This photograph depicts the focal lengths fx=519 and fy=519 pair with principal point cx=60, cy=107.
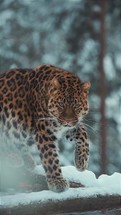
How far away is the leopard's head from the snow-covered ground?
1.32 ft

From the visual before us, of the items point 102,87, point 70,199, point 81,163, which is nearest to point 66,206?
point 70,199

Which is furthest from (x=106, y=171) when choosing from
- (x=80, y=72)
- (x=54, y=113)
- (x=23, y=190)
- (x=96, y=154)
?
(x=54, y=113)

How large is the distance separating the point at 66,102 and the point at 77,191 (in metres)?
0.52

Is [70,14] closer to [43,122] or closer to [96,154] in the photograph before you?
[96,154]

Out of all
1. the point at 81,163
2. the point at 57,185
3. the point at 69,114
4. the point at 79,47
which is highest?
the point at 79,47

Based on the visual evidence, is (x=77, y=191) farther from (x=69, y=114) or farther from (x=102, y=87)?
(x=102, y=87)

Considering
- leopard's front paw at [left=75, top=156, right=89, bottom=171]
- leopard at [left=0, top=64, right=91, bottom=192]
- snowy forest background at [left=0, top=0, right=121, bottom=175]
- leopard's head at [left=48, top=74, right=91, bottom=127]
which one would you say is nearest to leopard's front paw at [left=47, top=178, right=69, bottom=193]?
leopard at [left=0, top=64, right=91, bottom=192]

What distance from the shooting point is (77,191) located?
2.97 m

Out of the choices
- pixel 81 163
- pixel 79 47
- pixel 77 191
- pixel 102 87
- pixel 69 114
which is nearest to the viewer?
pixel 69 114

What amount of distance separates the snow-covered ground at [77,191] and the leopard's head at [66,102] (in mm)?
402

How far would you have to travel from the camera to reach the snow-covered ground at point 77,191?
2.78 metres

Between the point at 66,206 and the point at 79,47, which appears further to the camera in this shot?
the point at 79,47

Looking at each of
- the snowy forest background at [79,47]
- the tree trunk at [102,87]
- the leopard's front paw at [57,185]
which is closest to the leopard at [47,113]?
the leopard's front paw at [57,185]

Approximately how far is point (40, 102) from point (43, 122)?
117 mm
